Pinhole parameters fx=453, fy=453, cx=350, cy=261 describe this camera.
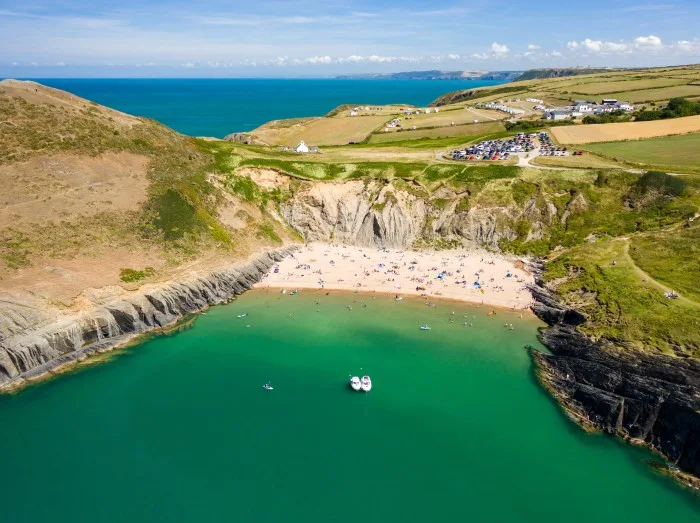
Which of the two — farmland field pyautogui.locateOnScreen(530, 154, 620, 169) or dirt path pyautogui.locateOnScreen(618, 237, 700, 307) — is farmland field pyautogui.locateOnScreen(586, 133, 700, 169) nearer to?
farmland field pyautogui.locateOnScreen(530, 154, 620, 169)

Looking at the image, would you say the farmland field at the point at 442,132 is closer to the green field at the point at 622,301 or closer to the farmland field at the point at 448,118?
the farmland field at the point at 448,118

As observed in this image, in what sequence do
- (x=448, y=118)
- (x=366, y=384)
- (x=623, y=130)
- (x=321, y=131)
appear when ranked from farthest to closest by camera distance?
(x=448, y=118)
(x=321, y=131)
(x=623, y=130)
(x=366, y=384)

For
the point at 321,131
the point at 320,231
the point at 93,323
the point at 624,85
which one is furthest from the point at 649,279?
the point at 624,85

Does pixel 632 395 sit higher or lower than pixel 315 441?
higher

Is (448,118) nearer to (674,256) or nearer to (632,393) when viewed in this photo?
(674,256)

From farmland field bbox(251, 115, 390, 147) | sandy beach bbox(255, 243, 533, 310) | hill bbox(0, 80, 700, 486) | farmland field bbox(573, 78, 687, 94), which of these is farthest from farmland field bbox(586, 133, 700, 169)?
farmland field bbox(573, 78, 687, 94)

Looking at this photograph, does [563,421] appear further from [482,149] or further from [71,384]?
[482,149]
